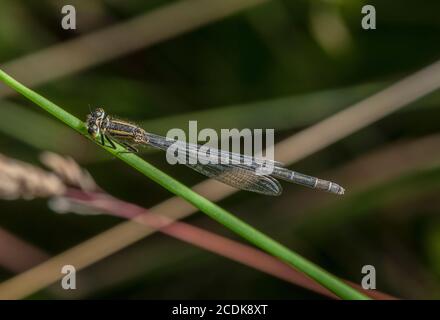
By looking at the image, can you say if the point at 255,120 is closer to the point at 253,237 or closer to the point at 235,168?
the point at 235,168

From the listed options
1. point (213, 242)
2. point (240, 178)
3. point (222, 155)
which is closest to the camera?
point (213, 242)

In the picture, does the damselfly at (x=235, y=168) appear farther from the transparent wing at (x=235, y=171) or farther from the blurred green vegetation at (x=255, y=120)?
the blurred green vegetation at (x=255, y=120)

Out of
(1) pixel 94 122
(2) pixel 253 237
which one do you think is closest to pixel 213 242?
(1) pixel 94 122

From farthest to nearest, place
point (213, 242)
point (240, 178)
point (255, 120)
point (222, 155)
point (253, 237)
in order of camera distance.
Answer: point (255, 120), point (222, 155), point (240, 178), point (213, 242), point (253, 237)

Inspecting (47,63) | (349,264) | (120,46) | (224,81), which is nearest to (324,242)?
(349,264)

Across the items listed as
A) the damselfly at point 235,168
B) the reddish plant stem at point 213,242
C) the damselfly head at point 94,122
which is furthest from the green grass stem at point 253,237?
the damselfly at point 235,168

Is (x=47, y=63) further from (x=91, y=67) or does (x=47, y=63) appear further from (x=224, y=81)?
(x=224, y=81)

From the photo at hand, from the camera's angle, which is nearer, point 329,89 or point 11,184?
point 11,184

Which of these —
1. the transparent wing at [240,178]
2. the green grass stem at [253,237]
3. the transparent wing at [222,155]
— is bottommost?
the green grass stem at [253,237]
